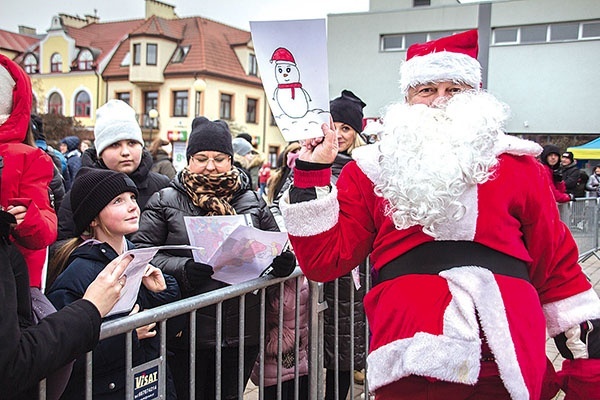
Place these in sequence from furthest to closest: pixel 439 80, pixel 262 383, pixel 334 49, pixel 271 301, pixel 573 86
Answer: pixel 334 49
pixel 573 86
pixel 271 301
pixel 262 383
pixel 439 80

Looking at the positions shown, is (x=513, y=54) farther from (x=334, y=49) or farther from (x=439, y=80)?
(x=439, y=80)

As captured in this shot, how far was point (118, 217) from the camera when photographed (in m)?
2.57

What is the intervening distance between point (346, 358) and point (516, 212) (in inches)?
71.7

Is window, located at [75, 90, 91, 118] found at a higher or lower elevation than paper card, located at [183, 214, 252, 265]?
higher

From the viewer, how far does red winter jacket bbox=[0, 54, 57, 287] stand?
192 centimetres

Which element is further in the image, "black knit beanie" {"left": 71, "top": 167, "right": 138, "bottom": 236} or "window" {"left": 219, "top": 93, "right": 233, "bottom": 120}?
"window" {"left": 219, "top": 93, "right": 233, "bottom": 120}

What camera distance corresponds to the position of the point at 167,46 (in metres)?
39.5

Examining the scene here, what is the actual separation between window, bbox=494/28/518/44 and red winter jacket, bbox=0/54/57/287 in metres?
26.8

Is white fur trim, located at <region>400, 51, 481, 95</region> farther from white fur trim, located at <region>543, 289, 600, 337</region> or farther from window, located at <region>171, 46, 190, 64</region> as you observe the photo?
window, located at <region>171, 46, 190, 64</region>

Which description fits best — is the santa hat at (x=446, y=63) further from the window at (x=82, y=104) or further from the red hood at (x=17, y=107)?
the window at (x=82, y=104)

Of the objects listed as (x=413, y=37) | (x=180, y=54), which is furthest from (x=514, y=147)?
(x=180, y=54)

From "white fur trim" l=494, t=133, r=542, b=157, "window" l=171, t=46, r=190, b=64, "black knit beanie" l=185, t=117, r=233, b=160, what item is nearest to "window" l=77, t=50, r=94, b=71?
"window" l=171, t=46, r=190, b=64

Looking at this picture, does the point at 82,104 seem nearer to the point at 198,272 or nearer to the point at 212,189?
the point at 212,189

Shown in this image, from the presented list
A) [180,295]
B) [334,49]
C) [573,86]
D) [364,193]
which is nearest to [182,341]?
[180,295]
